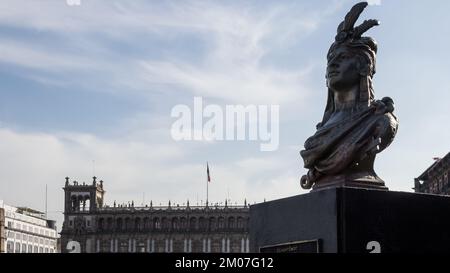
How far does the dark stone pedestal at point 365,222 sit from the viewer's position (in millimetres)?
10977

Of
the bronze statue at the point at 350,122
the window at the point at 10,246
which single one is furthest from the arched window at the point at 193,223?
the bronze statue at the point at 350,122

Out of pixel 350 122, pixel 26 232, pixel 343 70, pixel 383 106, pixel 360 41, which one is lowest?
pixel 350 122

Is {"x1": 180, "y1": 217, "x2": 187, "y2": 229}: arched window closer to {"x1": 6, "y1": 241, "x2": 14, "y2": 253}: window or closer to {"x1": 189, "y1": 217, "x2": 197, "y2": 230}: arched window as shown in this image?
{"x1": 189, "y1": 217, "x2": 197, "y2": 230}: arched window

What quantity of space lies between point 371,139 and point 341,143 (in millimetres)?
449

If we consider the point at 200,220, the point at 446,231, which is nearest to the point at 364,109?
the point at 446,231

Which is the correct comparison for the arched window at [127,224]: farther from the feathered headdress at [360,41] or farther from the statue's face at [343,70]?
the statue's face at [343,70]

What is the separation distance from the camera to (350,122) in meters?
12.0

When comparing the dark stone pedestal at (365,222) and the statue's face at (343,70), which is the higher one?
the statue's face at (343,70)

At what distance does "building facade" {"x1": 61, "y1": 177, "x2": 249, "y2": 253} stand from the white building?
5681mm

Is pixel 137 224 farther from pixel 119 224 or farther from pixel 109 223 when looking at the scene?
pixel 109 223

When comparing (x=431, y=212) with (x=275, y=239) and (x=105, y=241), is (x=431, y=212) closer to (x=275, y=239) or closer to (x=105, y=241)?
(x=275, y=239)

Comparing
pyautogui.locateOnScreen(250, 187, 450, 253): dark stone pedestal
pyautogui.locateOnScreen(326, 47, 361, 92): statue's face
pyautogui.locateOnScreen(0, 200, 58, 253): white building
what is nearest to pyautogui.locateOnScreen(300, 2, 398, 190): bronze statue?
pyautogui.locateOnScreen(326, 47, 361, 92): statue's face

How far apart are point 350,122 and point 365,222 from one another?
5.54 ft

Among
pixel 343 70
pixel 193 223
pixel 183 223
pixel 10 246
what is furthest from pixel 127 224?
pixel 343 70
